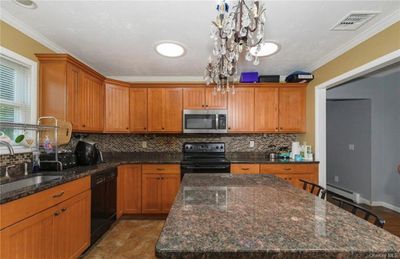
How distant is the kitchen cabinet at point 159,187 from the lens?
10.00ft

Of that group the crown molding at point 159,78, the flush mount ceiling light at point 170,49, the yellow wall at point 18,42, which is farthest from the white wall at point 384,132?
the yellow wall at point 18,42

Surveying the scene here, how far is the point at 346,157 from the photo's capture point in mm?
4301

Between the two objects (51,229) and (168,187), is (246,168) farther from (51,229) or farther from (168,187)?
(51,229)

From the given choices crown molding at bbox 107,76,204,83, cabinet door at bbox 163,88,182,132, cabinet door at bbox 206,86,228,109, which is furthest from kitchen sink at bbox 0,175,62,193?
cabinet door at bbox 206,86,228,109

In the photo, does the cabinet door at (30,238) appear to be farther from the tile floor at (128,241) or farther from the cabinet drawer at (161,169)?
the cabinet drawer at (161,169)

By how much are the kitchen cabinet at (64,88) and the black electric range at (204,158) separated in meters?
1.61

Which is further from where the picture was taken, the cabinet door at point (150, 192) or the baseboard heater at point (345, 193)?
the baseboard heater at point (345, 193)

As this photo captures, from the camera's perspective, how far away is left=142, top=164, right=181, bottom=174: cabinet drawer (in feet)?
9.99

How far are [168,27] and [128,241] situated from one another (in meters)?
2.53

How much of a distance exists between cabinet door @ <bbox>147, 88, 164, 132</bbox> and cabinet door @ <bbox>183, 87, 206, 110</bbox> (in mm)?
417

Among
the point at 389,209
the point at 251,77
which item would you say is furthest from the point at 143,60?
the point at 389,209

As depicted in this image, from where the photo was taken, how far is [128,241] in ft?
7.93

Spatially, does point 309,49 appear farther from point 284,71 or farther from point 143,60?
point 143,60

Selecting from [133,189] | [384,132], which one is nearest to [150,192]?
[133,189]
